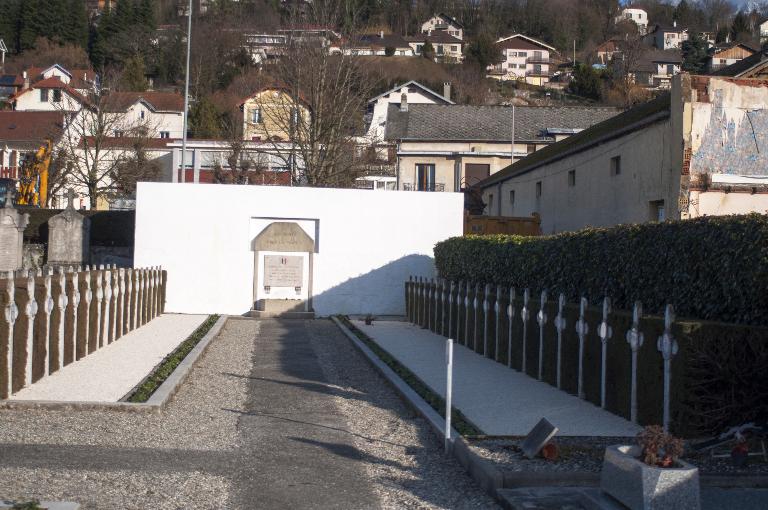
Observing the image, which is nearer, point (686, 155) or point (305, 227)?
point (686, 155)

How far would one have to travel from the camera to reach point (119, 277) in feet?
68.5

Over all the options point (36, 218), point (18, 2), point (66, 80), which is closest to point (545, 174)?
point (36, 218)

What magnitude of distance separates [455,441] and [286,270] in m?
22.8

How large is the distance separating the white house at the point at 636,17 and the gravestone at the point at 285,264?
106 meters

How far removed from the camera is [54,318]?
14664mm

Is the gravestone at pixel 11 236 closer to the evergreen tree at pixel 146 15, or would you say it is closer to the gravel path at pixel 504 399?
the gravel path at pixel 504 399

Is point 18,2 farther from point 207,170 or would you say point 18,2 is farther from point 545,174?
point 545,174

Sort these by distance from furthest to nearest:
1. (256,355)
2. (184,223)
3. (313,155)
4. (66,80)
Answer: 1. (66,80)
2. (313,155)
3. (184,223)
4. (256,355)

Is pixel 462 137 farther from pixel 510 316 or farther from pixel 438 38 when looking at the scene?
pixel 438 38

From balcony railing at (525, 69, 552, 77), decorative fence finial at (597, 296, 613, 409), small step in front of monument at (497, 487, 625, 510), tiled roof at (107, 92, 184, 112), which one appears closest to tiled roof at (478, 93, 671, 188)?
decorative fence finial at (597, 296, 613, 409)

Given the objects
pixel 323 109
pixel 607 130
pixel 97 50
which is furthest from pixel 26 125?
pixel 607 130

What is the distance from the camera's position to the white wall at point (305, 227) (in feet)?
104

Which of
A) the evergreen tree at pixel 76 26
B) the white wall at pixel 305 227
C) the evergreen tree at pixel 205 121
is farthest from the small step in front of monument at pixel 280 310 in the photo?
the evergreen tree at pixel 76 26

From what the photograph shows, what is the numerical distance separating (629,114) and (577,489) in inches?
727
